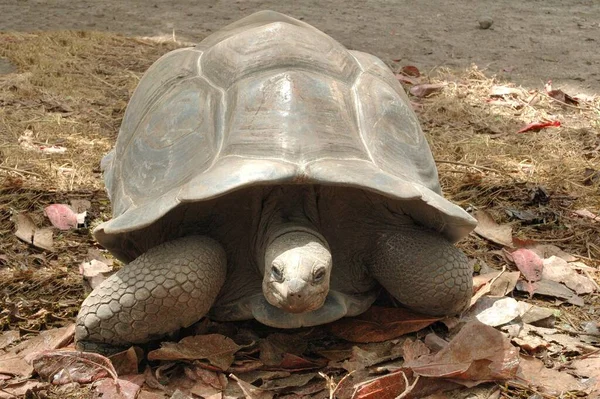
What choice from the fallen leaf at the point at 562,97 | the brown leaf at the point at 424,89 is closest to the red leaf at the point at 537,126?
the fallen leaf at the point at 562,97

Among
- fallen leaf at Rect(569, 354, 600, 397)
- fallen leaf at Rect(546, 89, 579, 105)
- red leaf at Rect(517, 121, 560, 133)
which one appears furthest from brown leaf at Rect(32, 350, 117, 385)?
fallen leaf at Rect(546, 89, 579, 105)

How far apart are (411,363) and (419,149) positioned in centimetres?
87

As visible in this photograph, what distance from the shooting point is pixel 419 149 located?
3.04 meters

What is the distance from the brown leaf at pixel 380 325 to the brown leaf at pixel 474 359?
0.28m

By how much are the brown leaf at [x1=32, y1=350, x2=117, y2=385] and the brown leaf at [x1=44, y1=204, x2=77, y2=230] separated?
3.81ft

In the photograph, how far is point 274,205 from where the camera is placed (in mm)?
2852

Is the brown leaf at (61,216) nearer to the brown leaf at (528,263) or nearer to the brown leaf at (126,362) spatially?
the brown leaf at (126,362)

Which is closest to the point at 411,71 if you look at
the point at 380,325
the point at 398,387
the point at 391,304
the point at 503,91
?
the point at 503,91

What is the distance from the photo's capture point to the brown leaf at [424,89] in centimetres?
598

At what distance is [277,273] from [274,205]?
38 cm

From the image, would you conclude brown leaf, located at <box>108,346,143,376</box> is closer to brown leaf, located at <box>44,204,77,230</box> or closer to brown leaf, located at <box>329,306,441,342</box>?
brown leaf, located at <box>329,306,441,342</box>

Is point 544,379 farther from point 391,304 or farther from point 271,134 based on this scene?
point 271,134

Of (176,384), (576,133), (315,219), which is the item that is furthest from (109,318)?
(576,133)

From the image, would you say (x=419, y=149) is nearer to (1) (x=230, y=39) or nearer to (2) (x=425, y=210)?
(2) (x=425, y=210)
